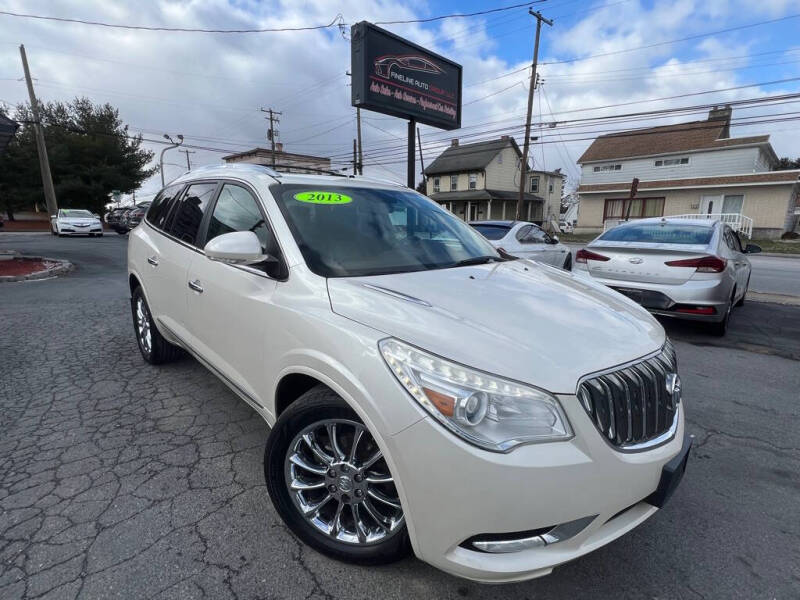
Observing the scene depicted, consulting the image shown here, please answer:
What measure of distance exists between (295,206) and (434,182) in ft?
142

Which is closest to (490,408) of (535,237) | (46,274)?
(535,237)

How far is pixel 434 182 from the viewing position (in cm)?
4400

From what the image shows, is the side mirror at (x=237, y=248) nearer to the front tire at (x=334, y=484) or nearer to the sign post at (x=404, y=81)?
the front tire at (x=334, y=484)

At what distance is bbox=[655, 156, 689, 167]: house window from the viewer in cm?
3090

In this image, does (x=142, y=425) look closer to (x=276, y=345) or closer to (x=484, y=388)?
(x=276, y=345)

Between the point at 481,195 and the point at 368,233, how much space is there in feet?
122

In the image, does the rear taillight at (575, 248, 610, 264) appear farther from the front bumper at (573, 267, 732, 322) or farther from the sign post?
the sign post

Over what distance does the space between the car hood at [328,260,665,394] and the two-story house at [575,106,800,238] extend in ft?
97.3

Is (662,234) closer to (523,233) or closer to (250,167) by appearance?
(523,233)

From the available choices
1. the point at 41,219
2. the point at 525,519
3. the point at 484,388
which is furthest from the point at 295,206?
the point at 41,219

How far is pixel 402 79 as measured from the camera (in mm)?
11781

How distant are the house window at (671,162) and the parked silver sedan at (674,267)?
30.7 meters

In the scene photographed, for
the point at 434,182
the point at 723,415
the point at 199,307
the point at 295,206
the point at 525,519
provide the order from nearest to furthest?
the point at 525,519
the point at 295,206
the point at 199,307
the point at 723,415
the point at 434,182

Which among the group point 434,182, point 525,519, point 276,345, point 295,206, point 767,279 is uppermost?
point 434,182
